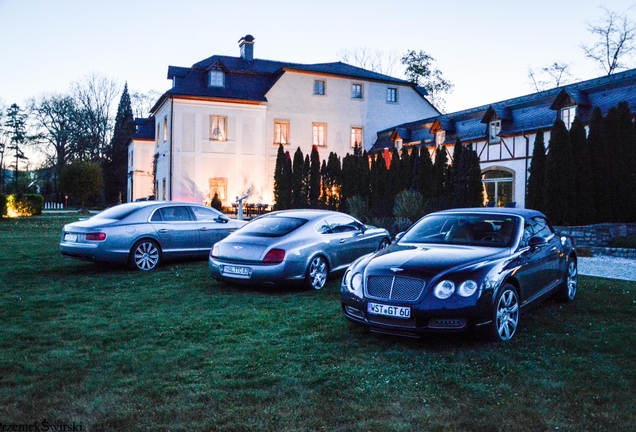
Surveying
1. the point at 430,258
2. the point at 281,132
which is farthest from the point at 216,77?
the point at 430,258

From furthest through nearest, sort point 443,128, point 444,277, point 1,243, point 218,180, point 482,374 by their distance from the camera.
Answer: point 218,180 → point 443,128 → point 1,243 → point 444,277 → point 482,374

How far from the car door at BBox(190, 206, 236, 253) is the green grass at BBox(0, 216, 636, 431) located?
3.74 meters

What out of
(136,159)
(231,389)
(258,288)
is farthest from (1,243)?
(136,159)

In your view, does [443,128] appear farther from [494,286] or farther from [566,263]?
[494,286]

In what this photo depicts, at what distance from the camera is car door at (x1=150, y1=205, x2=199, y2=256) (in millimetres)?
11188

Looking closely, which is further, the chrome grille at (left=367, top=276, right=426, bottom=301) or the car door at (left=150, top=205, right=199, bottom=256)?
the car door at (left=150, top=205, right=199, bottom=256)

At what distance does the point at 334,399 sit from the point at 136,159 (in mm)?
44642

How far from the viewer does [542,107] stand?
2531cm

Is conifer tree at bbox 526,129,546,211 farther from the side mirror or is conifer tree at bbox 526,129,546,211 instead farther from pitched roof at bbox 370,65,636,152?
the side mirror

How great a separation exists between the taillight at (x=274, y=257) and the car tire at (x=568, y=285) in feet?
13.4

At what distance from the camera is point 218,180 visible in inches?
1315

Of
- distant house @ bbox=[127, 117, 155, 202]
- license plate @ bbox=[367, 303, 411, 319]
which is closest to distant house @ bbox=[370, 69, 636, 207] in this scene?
license plate @ bbox=[367, 303, 411, 319]

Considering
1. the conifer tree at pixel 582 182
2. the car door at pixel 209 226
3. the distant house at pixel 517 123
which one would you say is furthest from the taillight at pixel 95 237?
the distant house at pixel 517 123

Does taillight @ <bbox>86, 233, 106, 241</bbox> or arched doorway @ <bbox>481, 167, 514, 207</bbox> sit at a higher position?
arched doorway @ <bbox>481, 167, 514, 207</bbox>
